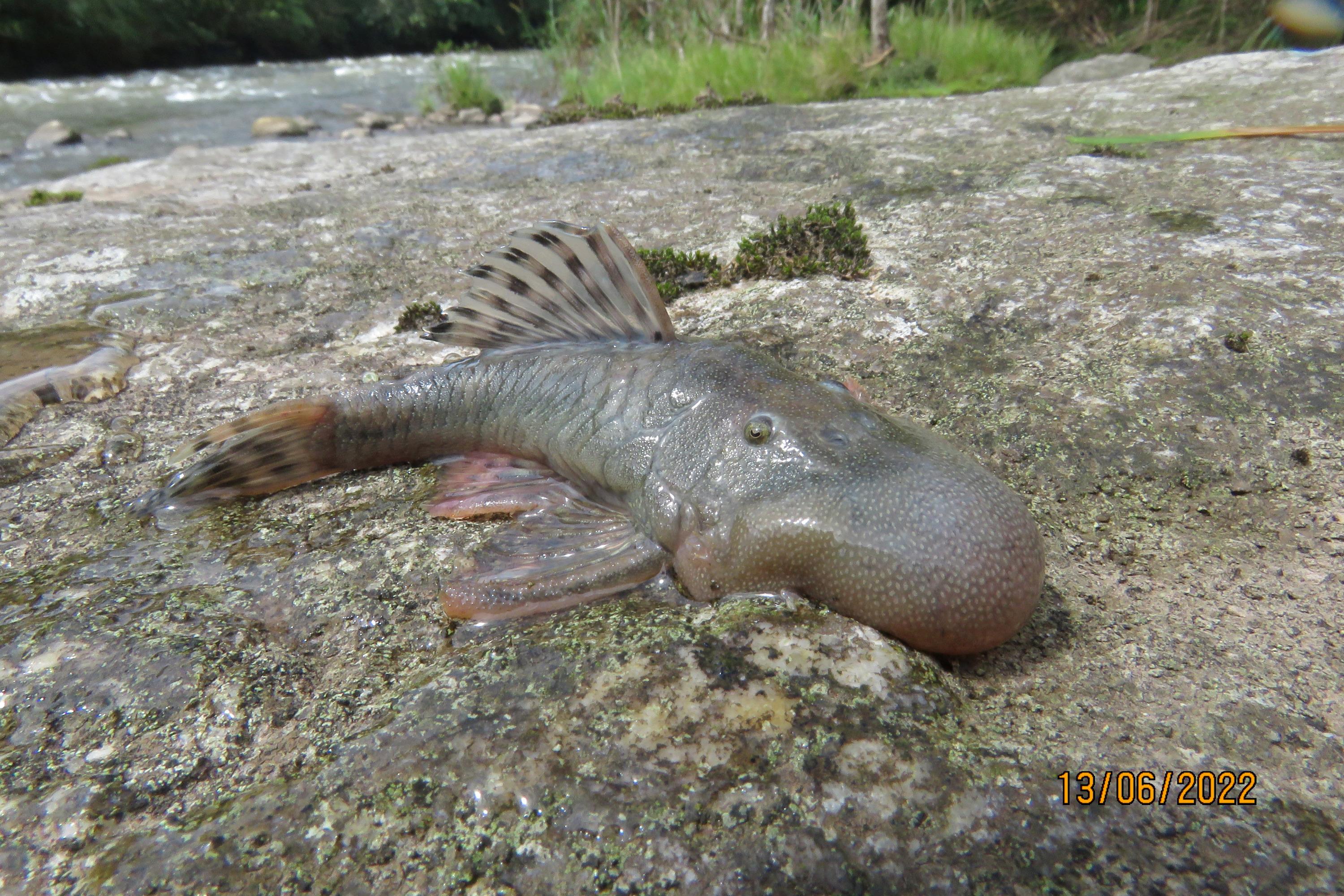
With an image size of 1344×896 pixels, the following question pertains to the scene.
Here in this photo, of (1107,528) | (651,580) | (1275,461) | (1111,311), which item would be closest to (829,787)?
(651,580)

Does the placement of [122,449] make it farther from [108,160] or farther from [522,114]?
[522,114]

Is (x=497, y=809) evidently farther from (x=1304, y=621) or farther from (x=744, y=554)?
(x=1304, y=621)

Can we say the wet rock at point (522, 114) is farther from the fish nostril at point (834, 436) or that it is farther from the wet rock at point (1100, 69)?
the fish nostril at point (834, 436)

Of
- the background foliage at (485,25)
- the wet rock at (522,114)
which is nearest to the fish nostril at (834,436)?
the background foliage at (485,25)

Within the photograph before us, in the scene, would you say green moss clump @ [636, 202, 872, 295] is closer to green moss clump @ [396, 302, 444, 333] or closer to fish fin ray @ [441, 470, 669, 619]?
green moss clump @ [396, 302, 444, 333]

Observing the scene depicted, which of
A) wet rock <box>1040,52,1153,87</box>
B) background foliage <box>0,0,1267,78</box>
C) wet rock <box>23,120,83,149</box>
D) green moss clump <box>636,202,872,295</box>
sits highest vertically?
background foliage <box>0,0,1267,78</box>
